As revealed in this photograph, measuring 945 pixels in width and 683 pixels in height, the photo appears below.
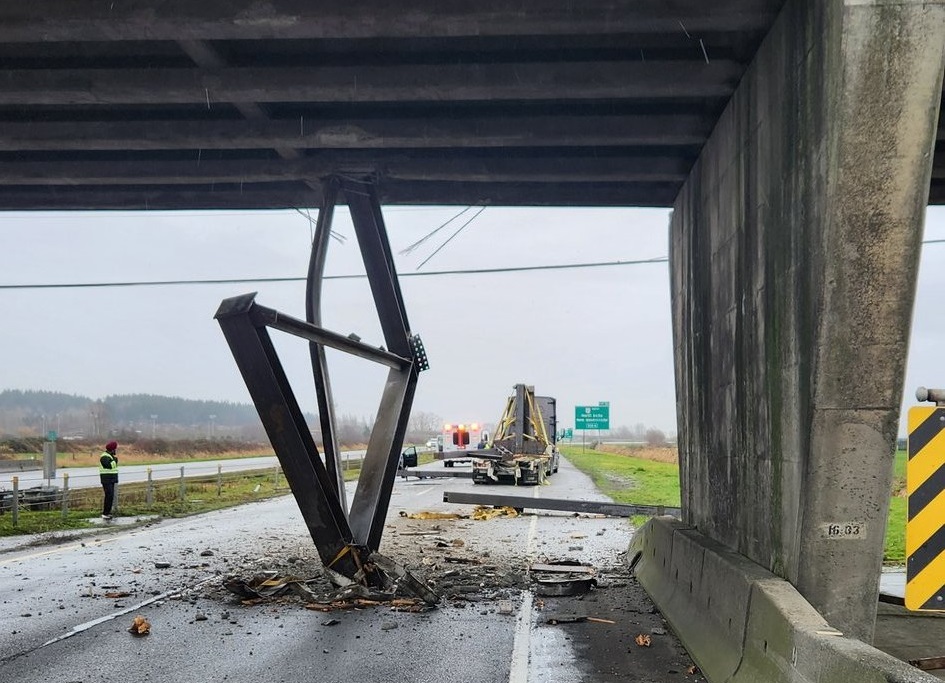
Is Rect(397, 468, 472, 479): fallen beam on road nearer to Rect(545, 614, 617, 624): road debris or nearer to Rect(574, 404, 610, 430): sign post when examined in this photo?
Rect(545, 614, 617, 624): road debris

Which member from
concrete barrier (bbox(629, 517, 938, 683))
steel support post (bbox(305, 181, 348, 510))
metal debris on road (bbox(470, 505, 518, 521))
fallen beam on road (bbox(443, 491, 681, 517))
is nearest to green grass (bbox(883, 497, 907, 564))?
concrete barrier (bbox(629, 517, 938, 683))

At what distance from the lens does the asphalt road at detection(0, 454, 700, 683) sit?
22.0ft

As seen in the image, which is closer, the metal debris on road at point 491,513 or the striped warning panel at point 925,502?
the striped warning panel at point 925,502

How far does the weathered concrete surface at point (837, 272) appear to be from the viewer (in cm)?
496

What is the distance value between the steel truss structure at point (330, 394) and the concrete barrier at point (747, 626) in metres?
3.53

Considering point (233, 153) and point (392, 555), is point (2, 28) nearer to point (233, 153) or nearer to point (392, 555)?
point (233, 153)

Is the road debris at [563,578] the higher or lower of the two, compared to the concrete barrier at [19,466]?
higher

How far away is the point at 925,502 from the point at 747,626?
2.04 m

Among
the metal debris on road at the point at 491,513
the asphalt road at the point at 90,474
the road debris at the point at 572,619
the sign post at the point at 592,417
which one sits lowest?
the asphalt road at the point at 90,474

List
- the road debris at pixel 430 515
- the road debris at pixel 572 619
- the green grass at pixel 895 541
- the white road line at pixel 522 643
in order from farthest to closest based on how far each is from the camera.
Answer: the road debris at pixel 430 515 → the green grass at pixel 895 541 → the road debris at pixel 572 619 → the white road line at pixel 522 643

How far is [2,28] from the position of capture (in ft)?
22.9

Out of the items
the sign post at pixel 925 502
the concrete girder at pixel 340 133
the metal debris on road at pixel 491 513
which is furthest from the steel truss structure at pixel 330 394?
the metal debris on road at pixel 491 513

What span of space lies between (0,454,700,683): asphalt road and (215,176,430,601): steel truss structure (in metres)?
1.09

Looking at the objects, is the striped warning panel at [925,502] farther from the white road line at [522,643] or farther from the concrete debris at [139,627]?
the concrete debris at [139,627]
